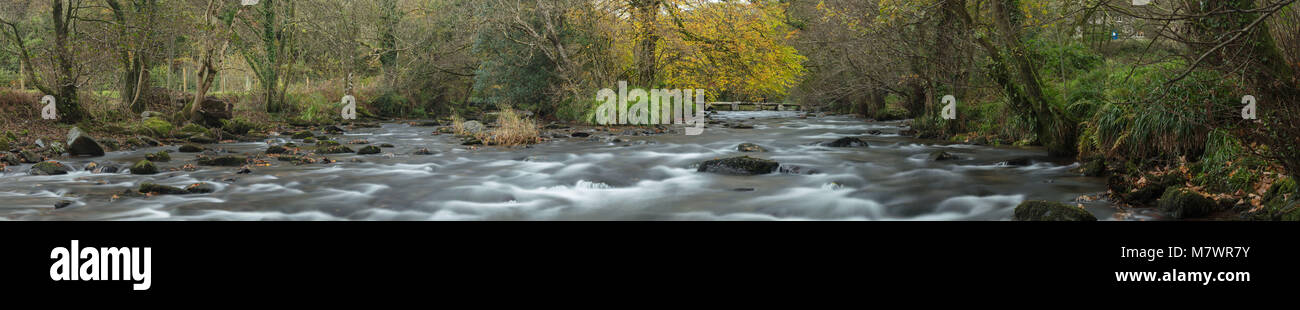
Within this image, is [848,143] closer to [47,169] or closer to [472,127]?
[472,127]

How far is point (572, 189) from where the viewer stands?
502 inches

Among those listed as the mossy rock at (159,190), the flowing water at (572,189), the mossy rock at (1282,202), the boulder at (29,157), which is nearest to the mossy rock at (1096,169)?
the flowing water at (572,189)

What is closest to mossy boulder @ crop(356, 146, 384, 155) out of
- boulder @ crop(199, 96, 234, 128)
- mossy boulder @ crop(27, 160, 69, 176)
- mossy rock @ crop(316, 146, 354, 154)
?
mossy rock @ crop(316, 146, 354, 154)

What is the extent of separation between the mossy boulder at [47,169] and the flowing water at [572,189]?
0.57ft

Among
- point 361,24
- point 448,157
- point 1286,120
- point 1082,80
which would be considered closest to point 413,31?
A: point 361,24

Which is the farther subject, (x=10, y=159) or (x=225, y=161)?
(x=225, y=161)

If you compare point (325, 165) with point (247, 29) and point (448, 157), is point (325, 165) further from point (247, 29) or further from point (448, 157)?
point (247, 29)

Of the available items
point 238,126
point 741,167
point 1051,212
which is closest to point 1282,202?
point 1051,212

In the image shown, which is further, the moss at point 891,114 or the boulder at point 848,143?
the moss at point 891,114

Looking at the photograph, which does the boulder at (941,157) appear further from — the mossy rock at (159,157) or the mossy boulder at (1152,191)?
the mossy rock at (159,157)

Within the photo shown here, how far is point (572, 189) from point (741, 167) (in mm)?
2962

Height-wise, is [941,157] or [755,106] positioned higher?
[755,106]

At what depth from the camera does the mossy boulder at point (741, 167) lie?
44.4ft
